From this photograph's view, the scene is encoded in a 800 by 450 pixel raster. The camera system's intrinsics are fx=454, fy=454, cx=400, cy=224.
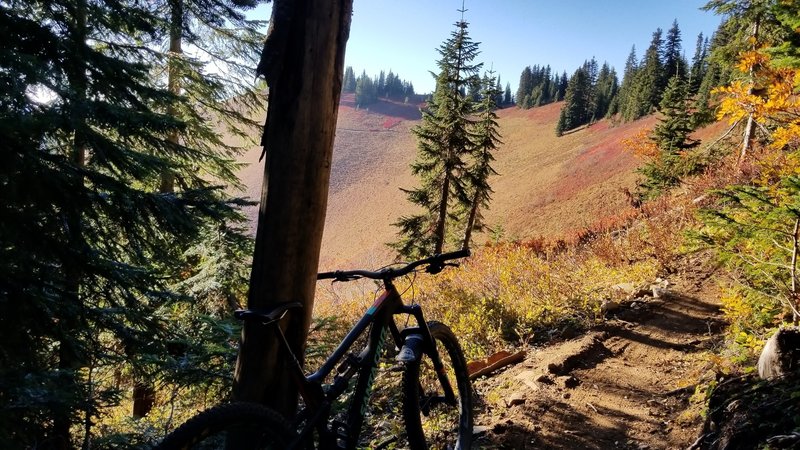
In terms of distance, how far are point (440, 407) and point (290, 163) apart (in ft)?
8.51

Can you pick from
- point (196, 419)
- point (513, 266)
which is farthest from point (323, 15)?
point (513, 266)

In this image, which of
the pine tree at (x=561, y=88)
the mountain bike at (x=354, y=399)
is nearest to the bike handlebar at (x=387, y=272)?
the mountain bike at (x=354, y=399)

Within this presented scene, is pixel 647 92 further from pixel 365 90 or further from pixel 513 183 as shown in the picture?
pixel 365 90

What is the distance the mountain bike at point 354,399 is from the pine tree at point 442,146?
1595 centimetres

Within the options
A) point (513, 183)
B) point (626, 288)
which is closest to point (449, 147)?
point (626, 288)

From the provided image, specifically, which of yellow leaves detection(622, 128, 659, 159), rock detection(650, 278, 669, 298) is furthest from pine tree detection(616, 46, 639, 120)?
rock detection(650, 278, 669, 298)

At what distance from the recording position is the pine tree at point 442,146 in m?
18.7

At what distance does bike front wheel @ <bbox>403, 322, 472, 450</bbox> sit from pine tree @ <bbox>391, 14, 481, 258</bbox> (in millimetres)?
15682

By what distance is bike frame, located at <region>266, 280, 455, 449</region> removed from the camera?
85.7 inches

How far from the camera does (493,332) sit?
19.6 feet

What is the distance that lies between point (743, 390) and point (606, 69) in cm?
9506

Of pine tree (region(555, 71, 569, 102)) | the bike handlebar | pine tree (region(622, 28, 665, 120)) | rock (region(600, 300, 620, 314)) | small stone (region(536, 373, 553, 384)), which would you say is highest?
pine tree (region(555, 71, 569, 102))

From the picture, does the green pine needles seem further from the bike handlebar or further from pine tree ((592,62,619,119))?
pine tree ((592,62,619,119))

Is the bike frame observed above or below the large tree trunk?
below
